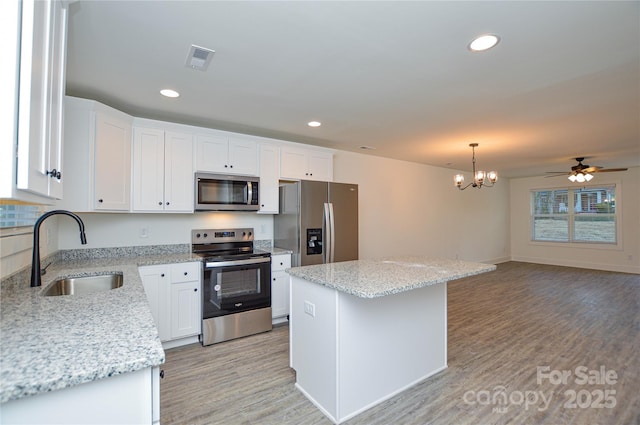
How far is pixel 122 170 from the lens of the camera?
2898mm

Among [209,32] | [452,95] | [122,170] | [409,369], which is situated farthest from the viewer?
[122,170]

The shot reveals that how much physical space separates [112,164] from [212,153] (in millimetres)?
966

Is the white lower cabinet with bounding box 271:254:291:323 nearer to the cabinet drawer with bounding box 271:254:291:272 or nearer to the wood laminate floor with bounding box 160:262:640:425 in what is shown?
the cabinet drawer with bounding box 271:254:291:272

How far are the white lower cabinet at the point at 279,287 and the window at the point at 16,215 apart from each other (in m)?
2.13

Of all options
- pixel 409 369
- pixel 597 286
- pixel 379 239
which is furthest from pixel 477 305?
pixel 597 286

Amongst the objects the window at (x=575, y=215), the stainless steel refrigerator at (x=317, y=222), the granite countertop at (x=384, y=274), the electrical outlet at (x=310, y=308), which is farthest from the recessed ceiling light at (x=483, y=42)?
the window at (x=575, y=215)

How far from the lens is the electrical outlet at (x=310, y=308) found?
7.22 ft

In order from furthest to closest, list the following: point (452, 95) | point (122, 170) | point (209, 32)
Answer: point (122, 170) < point (452, 95) < point (209, 32)

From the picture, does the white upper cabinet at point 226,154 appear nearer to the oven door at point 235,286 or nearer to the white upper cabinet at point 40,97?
the oven door at point 235,286

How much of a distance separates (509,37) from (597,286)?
6.05 m

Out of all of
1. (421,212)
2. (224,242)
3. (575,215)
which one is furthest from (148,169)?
(575,215)

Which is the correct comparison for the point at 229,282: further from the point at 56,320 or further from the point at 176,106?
the point at 56,320

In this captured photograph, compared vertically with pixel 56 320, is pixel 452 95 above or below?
above

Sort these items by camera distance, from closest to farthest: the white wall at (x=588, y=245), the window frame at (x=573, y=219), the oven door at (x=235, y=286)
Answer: the oven door at (x=235, y=286), the white wall at (x=588, y=245), the window frame at (x=573, y=219)
